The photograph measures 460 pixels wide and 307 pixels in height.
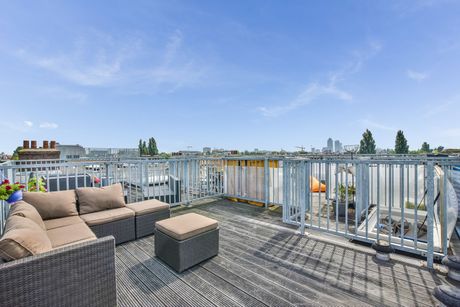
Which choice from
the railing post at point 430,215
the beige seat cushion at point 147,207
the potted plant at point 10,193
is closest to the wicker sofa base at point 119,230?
the beige seat cushion at point 147,207

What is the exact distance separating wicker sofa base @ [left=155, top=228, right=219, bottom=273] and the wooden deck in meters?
0.08

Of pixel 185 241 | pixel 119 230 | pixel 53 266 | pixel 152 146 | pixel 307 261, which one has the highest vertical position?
pixel 152 146

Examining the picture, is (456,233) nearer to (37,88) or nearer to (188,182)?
(188,182)

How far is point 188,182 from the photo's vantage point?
197 inches

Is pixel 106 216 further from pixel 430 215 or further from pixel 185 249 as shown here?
pixel 430 215

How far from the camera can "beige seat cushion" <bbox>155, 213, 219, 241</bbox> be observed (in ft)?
7.63

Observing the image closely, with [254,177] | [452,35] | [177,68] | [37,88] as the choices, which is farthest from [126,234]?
[37,88]

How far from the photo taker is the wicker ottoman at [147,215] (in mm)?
3215

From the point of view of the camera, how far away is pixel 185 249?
2311 mm

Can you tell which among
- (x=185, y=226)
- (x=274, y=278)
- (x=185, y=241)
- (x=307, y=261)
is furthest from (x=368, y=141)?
(x=185, y=241)

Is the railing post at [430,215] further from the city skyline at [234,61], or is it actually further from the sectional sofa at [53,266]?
the city skyline at [234,61]

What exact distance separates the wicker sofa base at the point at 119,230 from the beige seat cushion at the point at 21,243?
125 cm

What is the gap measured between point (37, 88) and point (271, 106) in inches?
598

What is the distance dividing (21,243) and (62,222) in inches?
60.6
